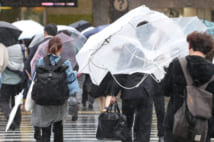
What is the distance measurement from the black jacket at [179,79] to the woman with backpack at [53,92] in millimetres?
1814

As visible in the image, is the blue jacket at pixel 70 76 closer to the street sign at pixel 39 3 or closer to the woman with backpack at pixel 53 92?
the woman with backpack at pixel 53 92

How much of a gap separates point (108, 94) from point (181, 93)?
7.09ft

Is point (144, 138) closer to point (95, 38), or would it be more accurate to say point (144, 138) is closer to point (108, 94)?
point (108, 94)

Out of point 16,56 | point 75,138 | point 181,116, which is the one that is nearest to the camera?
point 181,116

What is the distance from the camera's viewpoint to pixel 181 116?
516 cm

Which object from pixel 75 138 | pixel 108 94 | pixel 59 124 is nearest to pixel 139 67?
pixel 108 94

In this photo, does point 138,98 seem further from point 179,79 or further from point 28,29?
point 28,29

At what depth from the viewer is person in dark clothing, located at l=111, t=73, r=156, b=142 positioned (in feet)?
23.7

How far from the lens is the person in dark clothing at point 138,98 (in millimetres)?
7230

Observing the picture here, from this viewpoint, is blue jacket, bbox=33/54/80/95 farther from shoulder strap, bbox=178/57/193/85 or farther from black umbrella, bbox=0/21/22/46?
black umbrella, bbox=0/21/22/46

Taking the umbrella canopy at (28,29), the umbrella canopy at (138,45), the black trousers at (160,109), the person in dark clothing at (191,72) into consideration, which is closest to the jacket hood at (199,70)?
the person in dark clothing at (191,72)

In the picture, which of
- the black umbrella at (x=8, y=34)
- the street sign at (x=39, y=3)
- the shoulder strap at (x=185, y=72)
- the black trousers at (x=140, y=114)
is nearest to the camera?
the shoulder strap at (x=185, y=72)

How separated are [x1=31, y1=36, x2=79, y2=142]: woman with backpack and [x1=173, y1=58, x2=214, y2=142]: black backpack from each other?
2.15 m

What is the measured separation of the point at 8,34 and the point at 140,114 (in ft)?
12.5
